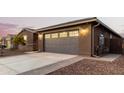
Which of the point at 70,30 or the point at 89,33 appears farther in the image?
the point at 70,30

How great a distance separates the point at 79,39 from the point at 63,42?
220 cm

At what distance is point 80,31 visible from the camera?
9.64 m

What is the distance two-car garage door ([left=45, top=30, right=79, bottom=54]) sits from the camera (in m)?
10.3

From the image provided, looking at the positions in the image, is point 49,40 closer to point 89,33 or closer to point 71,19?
point 71,19

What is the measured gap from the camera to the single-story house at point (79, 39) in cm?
896

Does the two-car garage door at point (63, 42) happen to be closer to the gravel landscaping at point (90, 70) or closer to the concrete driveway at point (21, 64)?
the concrete driveway at point (21, 64)

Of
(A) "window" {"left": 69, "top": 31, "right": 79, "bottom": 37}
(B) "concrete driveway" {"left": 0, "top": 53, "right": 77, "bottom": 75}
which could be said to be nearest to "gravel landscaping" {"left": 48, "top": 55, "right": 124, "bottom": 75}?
(B) "concrete driveway" {"left": 0, "top": 53, "right": 77, "bottom": 75}

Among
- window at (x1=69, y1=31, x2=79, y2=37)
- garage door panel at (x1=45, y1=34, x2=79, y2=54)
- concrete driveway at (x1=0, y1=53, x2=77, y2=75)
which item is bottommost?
concrete driveway at (x1=0, y1=53, x2=77, y2=75)

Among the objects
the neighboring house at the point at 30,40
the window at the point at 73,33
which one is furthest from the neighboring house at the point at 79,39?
the neighboring house at the point at 30,40

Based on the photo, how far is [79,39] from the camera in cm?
978

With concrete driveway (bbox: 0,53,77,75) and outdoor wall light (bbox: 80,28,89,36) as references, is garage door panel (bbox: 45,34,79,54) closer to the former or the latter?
outdoor wall light (bbox: 80,28,89,36)
